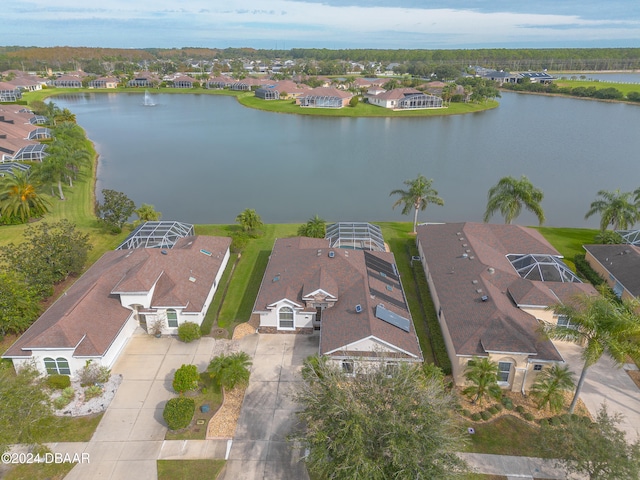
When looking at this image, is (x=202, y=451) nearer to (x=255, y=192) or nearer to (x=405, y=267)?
(x=405, y=267)

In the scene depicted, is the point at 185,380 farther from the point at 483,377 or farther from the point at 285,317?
the point at 483,377

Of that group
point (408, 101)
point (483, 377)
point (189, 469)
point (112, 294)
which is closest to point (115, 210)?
point (112, 294)

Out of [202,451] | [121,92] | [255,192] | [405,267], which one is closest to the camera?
[202,451]

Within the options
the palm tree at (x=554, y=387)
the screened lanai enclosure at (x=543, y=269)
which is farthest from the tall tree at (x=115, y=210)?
Answer: the palm tree at (x=554, y=387)

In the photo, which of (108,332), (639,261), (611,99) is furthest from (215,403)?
(611,99)

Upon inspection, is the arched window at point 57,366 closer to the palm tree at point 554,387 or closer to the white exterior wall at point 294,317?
the white exterior wall at point 294,317

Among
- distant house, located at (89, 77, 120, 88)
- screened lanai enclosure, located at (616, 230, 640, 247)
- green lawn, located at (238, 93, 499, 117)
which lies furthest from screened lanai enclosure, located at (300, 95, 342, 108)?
screened lanai enclosure, located at (616, 230, 640, 247)
